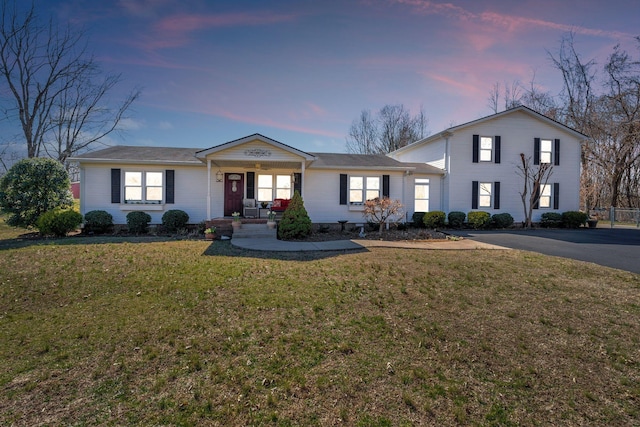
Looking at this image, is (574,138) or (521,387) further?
(574,138)

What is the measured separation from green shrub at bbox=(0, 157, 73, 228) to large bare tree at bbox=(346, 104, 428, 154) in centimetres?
2994

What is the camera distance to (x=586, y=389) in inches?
121

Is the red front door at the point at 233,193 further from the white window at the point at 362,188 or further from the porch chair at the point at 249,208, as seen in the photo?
the white window at the point at 362,188

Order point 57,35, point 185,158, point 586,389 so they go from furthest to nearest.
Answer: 1. point 57,35
2. point 185,158
3. point 586,389

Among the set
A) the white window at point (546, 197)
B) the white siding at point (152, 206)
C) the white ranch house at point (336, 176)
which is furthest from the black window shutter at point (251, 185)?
the white window at point (546, 197)

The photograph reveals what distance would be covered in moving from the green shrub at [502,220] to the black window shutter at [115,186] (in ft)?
61.5

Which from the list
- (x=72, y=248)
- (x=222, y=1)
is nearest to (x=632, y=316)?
(x=72, y=248)

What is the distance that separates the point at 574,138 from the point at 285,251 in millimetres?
19727

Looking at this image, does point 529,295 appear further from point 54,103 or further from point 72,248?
point 54,103

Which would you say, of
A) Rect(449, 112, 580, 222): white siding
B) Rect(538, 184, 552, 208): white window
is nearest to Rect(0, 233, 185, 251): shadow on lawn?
Rect(449, 112, 580, 222): white siding

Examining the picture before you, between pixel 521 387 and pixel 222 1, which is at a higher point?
pixel 222 1

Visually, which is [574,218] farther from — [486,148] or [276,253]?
[276,253]

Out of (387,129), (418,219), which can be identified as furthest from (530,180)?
(387,129)

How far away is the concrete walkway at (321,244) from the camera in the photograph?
9.80 m
